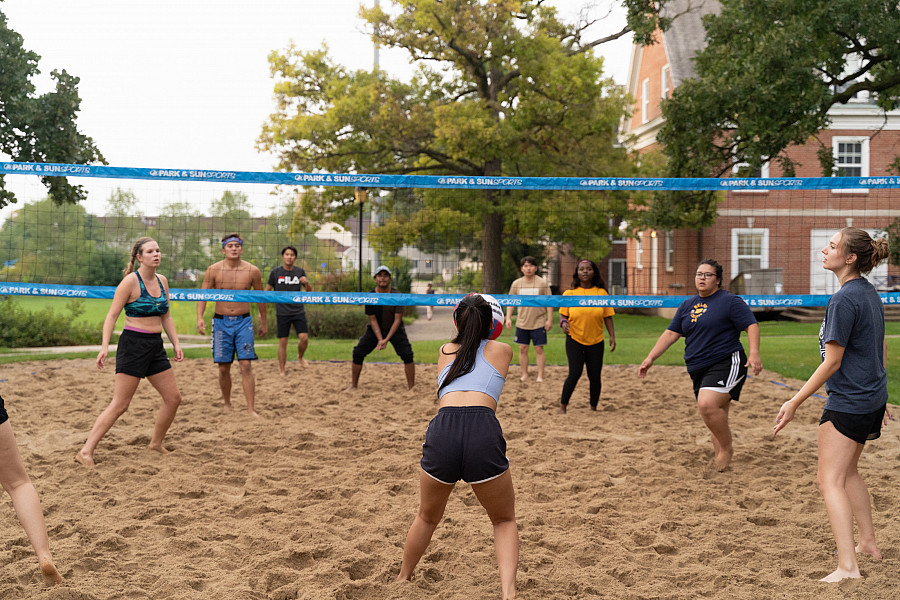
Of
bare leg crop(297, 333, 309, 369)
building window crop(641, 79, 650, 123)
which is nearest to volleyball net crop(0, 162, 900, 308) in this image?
bare leg crop(297, 333, 309, 369)

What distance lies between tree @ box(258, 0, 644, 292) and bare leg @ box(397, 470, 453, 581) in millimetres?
14167

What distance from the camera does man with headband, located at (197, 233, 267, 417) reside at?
7043mm

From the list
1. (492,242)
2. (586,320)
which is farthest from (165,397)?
(492,242)

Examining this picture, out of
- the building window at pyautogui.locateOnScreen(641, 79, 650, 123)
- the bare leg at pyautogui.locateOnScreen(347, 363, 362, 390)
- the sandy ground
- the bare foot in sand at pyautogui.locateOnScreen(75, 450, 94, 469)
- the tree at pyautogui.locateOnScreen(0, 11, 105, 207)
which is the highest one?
the building window at pyautogui.locateOnScreen(641, 79, 650, 123)

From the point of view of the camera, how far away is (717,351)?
5.37 meters

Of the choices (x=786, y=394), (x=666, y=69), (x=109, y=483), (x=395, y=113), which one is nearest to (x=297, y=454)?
(x=109, y=483)

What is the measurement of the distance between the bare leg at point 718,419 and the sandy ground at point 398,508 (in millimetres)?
141

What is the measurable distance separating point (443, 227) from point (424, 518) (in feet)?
49.7

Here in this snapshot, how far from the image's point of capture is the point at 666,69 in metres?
25.0

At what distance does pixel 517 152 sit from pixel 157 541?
51.6 ft

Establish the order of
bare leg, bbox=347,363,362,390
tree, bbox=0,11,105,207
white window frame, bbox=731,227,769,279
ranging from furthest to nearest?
white window frame, bbox=731,227,769,279 → tree, bbox=0,11,105,207 → bare leg, bbox=347,363,362,390

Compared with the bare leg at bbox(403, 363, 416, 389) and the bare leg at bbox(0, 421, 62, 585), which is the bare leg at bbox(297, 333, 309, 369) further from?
the bare leg at bbox(0, 421, 62, 585)

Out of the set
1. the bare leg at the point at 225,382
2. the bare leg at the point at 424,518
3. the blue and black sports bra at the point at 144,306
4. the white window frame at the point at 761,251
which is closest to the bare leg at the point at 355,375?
the bare leg at the point at 225,382

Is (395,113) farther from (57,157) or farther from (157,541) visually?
(157,541)
